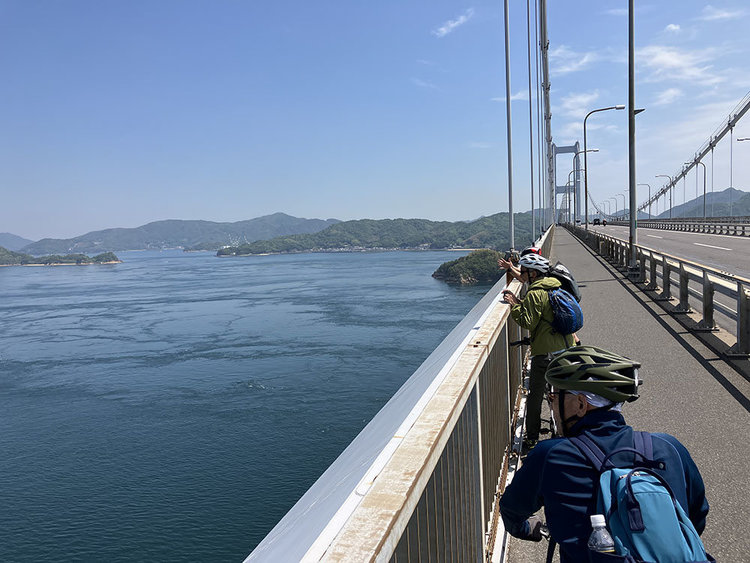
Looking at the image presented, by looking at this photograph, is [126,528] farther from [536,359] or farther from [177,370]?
[536,359]

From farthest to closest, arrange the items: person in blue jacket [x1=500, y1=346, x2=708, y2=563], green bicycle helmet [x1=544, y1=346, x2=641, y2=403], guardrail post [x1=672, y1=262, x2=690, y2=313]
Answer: guardrail post [x1=672, y1=262, x2=690, y2=313] < green bicycle helmet [x1=544, y1=346, x2=641, y2=403] < person in blue jacket [x1=500, y1=346, x2=708, y2=563]

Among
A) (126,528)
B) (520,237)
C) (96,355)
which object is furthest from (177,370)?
(520,237)

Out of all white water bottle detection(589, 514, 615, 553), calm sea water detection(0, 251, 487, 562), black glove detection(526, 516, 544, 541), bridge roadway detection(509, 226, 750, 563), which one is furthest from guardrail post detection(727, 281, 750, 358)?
calm sea water detection(0, 251, 487, 562)

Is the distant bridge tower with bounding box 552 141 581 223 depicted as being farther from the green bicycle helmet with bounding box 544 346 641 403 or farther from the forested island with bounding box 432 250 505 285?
the green bicycle helmet with bounding box 544 346 641 403

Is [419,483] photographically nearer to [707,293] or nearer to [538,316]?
[538,316]

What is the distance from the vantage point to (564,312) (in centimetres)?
409

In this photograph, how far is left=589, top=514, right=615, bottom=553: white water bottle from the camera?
4.75 ft

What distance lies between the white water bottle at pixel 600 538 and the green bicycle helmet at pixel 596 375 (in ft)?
1.39

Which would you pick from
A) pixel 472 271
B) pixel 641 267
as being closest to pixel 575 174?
pixel 472 271

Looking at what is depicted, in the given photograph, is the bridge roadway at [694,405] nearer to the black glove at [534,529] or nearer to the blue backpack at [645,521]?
the black glove at [534,529]

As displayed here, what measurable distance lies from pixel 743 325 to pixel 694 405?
233cm

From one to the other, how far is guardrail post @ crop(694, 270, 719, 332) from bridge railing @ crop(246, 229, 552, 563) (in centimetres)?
683

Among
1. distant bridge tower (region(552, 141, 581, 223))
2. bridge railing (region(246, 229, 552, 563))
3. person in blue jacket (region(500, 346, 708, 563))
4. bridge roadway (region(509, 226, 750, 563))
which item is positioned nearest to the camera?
bridge railing (region(246, 229, 552, 563))

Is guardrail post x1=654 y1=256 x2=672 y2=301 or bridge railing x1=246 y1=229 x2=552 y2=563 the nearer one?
bridge railing x1=246 y1=229 x2=552 y2=563
